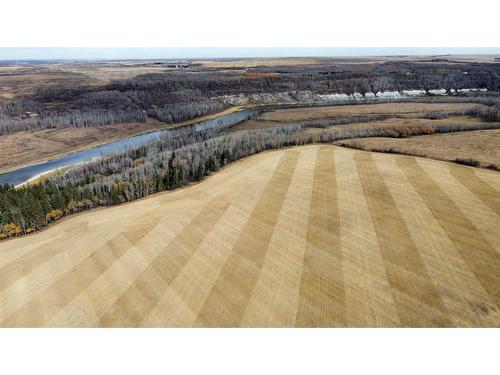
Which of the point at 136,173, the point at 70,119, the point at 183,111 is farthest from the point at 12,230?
the point at 183,111

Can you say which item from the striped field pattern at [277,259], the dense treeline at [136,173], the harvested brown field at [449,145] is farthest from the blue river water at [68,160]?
the harvested brown field at [449,145]

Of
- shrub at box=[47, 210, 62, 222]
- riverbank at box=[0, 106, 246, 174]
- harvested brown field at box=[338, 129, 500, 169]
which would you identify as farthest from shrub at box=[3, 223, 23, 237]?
harvested brown field at box=[338, 129, 500, 169]

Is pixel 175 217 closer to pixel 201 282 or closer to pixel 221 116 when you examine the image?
pixel 201 282

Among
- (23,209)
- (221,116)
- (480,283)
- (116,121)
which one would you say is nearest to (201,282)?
(480,283)

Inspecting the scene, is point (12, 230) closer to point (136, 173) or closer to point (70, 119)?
point (136, 173)

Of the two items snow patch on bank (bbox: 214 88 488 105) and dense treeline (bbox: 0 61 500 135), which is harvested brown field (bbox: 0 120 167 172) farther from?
snow patch on bank (bbox: 214 88 488 105)

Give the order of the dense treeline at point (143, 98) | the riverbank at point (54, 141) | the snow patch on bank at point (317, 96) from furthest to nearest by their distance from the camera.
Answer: the snow patch on bank at point (317, 96) < the dense treeline at point (143, 98) < the riverbank at point (54, 141)

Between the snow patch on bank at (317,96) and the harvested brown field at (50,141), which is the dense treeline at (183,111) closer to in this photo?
the harvested brown field at (50,141)
